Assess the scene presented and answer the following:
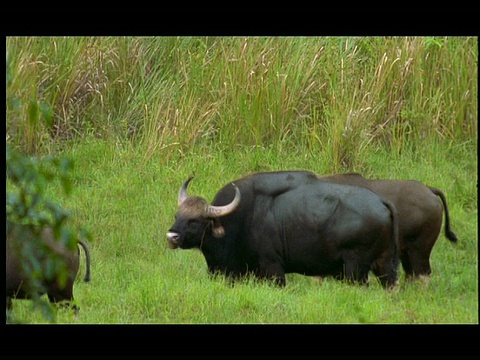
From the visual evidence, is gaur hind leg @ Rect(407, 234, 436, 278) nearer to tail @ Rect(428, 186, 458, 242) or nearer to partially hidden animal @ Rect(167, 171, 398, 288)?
tail @ Rect(428, 186, 458, 242)

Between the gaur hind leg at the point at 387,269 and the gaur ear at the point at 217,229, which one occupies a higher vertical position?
the gaur ear at the point at 217,229

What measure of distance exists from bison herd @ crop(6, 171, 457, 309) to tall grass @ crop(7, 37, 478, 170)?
6.22 ft

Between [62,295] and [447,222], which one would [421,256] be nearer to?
[447,222]

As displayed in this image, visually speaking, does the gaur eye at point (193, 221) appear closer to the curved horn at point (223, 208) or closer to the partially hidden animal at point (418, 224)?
the curved horn at point (223, 208)

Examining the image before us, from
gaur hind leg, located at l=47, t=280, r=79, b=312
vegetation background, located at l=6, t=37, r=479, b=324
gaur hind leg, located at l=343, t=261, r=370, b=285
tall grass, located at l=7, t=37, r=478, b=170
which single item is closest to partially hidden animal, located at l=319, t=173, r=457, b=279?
vegetation background, located at l=6, t=37, r=479, b=324

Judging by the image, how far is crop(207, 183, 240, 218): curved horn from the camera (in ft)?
33.7

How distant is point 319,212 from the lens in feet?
33.1

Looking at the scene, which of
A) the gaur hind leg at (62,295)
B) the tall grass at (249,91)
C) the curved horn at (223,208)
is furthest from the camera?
the tall grass at (249,91)

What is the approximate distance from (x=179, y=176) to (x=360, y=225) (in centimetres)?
297

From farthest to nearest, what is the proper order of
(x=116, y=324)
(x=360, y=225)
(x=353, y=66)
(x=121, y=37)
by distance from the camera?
(x=121, y=37) → (x=353, y=66) → (x=360, y=225) → (x=116, y=324)

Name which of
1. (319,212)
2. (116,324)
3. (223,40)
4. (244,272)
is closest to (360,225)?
(319,212)

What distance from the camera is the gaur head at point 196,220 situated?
10078 millimetres

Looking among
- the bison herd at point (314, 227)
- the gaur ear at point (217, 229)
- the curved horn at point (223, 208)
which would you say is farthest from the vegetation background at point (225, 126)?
the curved horn at point (223, 208)

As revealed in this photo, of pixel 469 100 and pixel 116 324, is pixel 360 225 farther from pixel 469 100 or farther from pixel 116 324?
pixel 469 100
